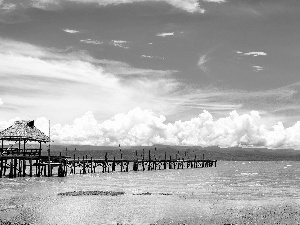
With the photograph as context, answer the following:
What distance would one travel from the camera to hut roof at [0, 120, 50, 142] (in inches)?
2164

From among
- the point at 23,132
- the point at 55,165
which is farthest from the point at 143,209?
the point at 55,165

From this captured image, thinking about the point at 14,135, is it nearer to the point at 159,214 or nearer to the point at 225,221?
the point at 159,214

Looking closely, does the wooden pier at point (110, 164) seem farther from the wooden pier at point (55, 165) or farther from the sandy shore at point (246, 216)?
the sandy shore at point (246, 216)

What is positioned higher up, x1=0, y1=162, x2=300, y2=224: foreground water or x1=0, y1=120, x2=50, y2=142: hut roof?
x1=0, y1=120, x2=50, y2=142: hut roof

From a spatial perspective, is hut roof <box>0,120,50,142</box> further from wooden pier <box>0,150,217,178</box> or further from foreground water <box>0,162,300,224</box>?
foreground water <box>0,162,300,224</box>

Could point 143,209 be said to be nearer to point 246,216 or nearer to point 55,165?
point 246,216

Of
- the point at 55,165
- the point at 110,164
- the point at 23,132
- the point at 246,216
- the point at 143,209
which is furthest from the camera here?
the point at 110,164

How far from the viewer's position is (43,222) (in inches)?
896

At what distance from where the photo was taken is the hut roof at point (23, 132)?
55.0 meters

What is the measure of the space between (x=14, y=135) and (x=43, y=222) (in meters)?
34.6

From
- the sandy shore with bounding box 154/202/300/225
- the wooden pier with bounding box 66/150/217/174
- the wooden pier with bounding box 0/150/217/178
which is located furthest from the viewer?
the wooden pier with bounding box 66/150/217/174

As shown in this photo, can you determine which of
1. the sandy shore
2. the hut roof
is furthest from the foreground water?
the hut roof

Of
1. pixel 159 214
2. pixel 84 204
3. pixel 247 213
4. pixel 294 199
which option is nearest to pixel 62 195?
pixel 84 204

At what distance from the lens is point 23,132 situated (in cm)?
5550
